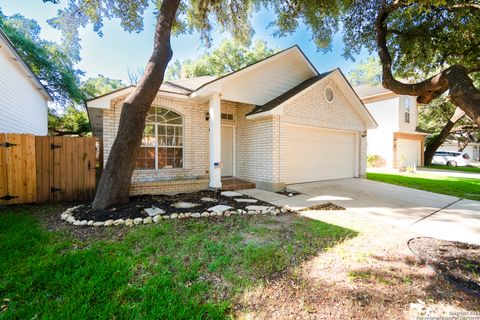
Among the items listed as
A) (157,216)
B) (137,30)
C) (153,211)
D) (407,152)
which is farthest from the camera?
(407,152)

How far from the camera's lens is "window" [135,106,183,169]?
7691 mm

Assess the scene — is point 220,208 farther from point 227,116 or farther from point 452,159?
point 452,159

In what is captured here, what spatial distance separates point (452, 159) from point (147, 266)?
32254 millimetres

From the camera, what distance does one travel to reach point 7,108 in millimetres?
8078

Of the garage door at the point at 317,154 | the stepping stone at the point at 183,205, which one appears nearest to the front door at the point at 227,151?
the garage door at the point at 317,154

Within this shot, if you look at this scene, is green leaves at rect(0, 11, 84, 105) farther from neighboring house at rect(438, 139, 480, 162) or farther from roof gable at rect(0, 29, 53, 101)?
neighboring house at rect(438, 139, 480, 162)

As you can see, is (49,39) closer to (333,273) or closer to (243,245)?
(243,245)

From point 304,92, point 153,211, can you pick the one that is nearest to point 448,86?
point 304,92

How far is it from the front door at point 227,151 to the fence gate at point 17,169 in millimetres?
6049

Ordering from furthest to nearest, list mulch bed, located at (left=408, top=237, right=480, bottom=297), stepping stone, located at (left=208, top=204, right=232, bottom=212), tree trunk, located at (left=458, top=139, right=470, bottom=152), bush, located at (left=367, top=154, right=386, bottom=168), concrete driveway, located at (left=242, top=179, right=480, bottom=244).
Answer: tree trunk, located at (left=458, top=139, right=470, bottom=152), bush, located at (left=367, top=154, right=386, bottom=168), stepping stone, located at (left=208, top=204, right=232, bottom=212), concrete driveway, located at (left=242, top=179, right=480, bottom=244), mulch bed, located at (left=408, top=237, right=480, bottom=297)

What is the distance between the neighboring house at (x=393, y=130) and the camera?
17656 mm

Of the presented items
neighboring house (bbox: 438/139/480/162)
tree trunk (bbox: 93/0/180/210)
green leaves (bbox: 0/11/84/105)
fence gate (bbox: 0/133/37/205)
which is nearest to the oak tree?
tree trunk (bbox: 93/0/180/210)

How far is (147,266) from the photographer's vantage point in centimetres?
288

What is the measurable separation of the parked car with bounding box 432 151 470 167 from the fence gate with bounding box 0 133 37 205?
110 feet
